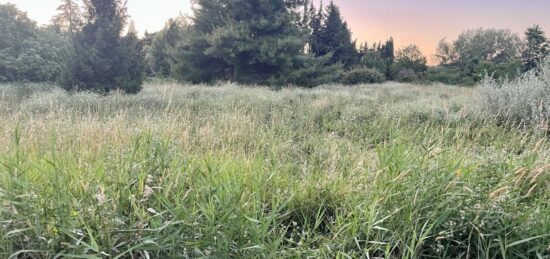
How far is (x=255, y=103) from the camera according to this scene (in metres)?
8.44

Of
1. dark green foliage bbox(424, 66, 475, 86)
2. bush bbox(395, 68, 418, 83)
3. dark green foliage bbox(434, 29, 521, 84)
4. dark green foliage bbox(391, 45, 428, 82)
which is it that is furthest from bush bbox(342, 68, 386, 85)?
dark green foliage bbox(434, 29, 521, 84)

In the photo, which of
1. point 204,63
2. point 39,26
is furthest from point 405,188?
point 39,26

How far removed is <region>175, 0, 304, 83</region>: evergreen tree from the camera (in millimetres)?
19797

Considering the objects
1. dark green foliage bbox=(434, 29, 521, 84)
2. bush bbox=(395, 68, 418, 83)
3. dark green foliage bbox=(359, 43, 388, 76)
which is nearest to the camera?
bush bbox=(395, 68, 418, 83)

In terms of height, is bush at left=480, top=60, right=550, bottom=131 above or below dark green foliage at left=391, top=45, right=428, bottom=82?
below

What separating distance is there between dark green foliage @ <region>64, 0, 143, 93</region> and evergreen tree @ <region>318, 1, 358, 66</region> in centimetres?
2318

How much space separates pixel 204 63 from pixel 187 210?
20804 mm

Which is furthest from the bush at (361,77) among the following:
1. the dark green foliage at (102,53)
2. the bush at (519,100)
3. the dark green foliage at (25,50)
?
the bush at (519,100)

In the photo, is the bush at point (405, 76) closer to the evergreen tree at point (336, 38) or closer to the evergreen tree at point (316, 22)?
the evergreen tree at point (336, 38)

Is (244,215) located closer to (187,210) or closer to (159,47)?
(187,210)

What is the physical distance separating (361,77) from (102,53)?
55.2 ft

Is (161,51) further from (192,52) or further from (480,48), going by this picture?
(480,48)

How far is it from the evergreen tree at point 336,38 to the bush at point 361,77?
341 inches

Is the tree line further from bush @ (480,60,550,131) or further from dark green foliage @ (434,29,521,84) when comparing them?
dark green foliage @ (434,29,521,84)
